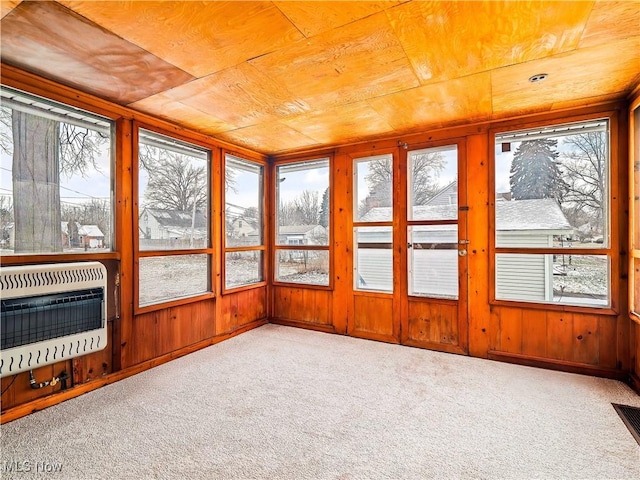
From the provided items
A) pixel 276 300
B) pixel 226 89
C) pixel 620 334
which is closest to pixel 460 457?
pixel 620 334

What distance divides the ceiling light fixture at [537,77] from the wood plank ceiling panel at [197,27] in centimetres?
173

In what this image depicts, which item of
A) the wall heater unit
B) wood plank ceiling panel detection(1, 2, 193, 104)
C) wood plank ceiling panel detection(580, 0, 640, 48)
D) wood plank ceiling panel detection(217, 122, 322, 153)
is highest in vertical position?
wood plank ceiling panel detection(217, 122, 322, 153)

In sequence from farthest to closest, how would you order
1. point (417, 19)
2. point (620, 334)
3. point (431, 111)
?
point (431, 111) → point (620, 334) → point (417, 19)

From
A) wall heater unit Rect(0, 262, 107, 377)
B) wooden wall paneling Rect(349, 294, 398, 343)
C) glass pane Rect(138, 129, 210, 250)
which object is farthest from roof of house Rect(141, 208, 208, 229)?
wooden wall paneling Rect(349, 294, 398, 343)

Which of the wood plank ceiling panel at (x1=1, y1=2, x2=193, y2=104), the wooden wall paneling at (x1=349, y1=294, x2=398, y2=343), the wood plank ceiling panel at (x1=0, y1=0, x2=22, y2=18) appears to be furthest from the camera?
the wooden wall paneling at (x1=349, y1=294, x2=398, y2=343)

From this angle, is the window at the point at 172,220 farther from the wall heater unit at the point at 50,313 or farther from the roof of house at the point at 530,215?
the roof of house at the point at 530,215

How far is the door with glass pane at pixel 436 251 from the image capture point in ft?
11.1

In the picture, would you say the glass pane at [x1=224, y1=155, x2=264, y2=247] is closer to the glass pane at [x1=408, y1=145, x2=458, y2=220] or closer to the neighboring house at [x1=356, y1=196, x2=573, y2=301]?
the neighboring house at [x1=356, y1=196, x2=573, y2=301]

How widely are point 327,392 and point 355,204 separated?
7.34ft

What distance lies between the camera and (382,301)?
383 cm

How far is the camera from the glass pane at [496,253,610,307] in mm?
2885

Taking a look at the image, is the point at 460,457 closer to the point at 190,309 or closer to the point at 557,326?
the point at 557,326

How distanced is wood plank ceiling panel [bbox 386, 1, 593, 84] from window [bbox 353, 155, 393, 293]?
5.56 feet

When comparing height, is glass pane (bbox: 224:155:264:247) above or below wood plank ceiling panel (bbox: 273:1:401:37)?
below
